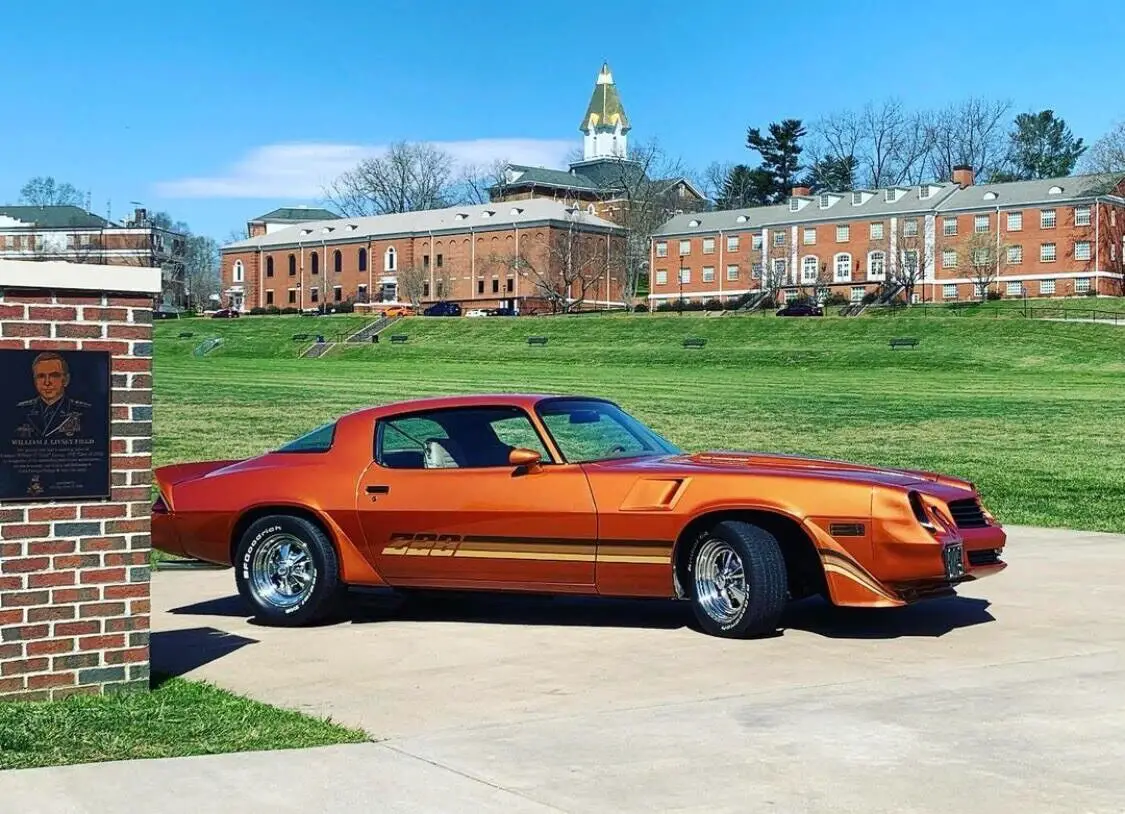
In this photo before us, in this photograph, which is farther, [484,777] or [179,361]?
[179,361]

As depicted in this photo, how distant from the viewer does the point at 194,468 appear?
386 inches

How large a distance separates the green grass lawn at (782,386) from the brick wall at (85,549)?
31.8ft

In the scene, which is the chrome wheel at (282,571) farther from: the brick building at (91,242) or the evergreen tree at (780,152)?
the evergreen tree at (780,152)

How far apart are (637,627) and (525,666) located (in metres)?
1.30

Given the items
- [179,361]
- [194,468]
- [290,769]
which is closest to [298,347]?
[179,361]

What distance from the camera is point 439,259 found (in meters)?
124

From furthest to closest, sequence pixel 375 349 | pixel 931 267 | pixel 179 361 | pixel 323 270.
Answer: pixel 323 270 < pixel 931 267 < pixel 375 349 < pixel 179 361

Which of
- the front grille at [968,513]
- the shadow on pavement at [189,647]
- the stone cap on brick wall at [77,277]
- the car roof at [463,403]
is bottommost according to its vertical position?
the shadow on pavement at [189,647]

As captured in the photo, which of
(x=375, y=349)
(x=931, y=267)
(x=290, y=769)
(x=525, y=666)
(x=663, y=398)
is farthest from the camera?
(x=931, y=267)

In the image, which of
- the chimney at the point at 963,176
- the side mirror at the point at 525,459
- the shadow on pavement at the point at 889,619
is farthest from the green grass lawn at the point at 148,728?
the chimney at the point at 963,176

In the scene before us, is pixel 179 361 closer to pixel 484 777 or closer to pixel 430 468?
pixel 430 468

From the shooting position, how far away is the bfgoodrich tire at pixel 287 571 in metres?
8.93

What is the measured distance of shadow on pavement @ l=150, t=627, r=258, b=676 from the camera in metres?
7.69

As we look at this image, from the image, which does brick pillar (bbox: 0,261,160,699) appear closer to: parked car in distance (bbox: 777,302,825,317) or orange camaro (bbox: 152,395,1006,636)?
orange camaro (bbox: 152,395,1006,636)
